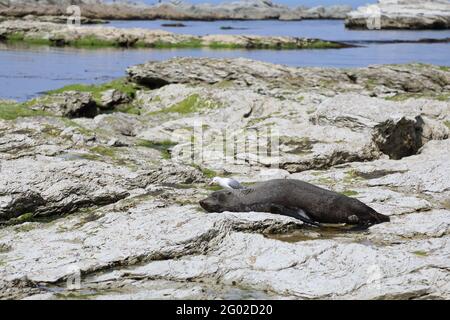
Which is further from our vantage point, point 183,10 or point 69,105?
point 183,10

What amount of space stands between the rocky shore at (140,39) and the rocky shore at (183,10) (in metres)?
33.9

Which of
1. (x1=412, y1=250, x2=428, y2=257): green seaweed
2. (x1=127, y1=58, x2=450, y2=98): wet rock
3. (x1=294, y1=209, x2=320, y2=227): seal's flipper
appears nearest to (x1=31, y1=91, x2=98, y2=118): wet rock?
(x1=127, y1=58, x2=450, y2=98): wet rock

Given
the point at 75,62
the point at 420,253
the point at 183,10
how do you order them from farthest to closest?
the point at 183,10 → the point at 75,62 → the point at 420,253

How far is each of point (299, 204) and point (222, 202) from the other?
4.38ft

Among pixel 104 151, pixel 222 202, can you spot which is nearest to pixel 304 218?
pixel 222 202

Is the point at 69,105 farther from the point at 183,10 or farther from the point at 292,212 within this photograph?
the point at 183,10

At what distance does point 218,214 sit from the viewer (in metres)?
11.4

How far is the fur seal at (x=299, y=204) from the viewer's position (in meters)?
11.8

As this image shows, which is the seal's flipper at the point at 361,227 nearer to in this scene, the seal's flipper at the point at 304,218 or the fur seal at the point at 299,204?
the fur seal at the point at 299,204

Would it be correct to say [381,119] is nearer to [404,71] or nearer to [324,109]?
[324,109]

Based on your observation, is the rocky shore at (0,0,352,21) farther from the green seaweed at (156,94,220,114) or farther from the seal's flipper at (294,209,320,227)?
the seal's flipper at (294,209,320,227)

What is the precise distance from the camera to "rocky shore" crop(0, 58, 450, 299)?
31.3 ft

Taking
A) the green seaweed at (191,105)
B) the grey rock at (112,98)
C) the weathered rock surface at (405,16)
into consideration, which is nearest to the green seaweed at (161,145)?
the green seaweed at (191,105)

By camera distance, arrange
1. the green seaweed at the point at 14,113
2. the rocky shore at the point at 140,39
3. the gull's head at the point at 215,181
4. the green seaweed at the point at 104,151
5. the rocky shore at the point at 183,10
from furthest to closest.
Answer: the rocky shore at the point at 183,10 → the rocky shore at the point at 140,39 → the green seaweed at the point at 14,113 → the green seaweed at the point at 104,151 → the gull's head at the point at 215,181
